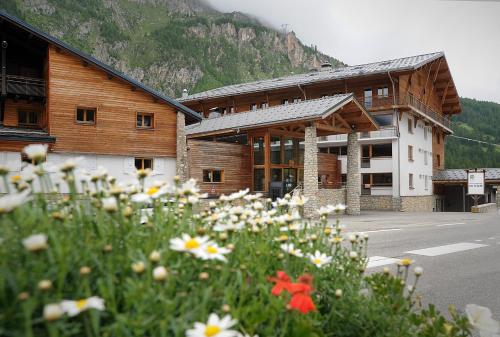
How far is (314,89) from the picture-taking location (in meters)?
33.8

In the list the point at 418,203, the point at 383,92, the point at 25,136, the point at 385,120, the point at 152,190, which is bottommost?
the point at 418,203

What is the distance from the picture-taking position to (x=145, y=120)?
22375 millimetres

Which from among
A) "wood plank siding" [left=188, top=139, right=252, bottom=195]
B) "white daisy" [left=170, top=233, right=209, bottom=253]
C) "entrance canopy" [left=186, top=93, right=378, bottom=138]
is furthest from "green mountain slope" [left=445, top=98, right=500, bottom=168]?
"white daisy" [left=170, top=233, right=209, bottom=253]

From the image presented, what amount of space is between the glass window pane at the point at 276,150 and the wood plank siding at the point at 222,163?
139 centimetres

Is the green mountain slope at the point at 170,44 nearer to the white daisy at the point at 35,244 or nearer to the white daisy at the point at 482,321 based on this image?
the white daisy at the point at 35,244

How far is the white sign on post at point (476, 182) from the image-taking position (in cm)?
2800

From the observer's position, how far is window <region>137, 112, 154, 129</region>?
2209 cm

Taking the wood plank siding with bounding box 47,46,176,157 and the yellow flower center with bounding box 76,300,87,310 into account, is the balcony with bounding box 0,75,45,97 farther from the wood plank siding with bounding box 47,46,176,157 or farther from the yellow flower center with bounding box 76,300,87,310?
the yellow flower center with bounding box 76,300,87,310

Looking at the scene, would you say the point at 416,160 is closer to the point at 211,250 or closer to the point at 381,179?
the point at 381,179

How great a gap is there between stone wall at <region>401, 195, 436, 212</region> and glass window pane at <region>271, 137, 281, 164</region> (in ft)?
40.7

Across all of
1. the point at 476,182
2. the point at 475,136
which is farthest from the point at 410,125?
the point at 475,136

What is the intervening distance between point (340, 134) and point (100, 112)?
1698cm

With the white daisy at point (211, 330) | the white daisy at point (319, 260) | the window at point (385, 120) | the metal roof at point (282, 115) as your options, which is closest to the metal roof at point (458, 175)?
the window at point (385, 120)

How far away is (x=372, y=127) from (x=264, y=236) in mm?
23123
